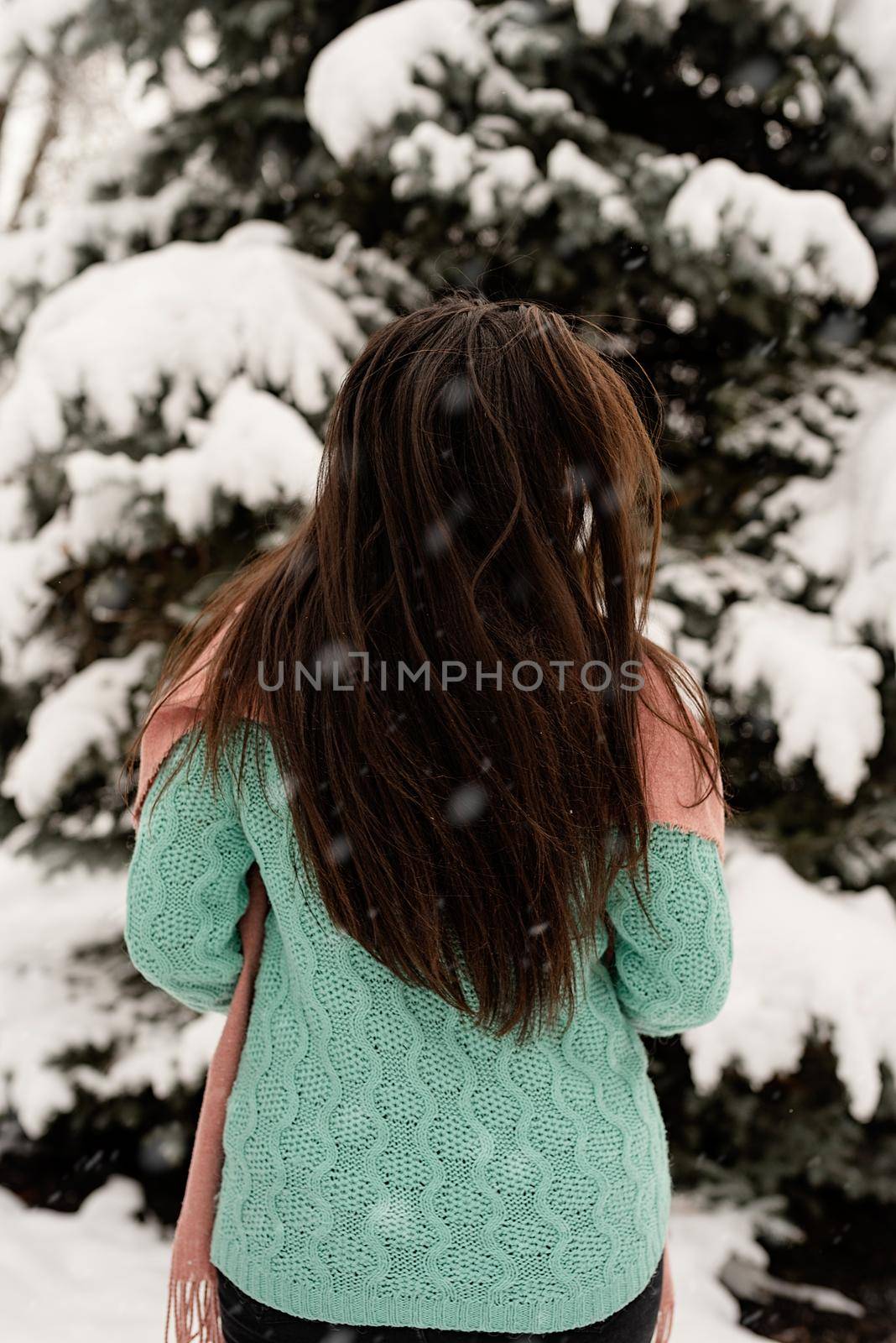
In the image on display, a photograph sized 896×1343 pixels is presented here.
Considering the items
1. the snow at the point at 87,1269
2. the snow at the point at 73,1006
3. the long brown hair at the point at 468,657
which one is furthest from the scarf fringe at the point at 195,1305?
the snow at the point at 87,1269

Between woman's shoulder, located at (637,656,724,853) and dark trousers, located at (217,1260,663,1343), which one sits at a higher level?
woman's shoulder, located at (637,656,724,853)

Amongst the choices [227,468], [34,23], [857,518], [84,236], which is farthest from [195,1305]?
[34,23]

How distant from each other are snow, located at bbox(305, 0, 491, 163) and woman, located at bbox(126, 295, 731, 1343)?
1.77m

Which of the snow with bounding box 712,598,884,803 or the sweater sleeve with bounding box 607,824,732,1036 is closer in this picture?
the sweater sleeve with bounding box 607,824,732,1036

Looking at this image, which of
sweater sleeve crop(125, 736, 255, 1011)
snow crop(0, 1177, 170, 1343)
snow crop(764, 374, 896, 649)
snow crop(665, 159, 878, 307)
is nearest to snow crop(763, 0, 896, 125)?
snow crop(665, 159, 878, 307)

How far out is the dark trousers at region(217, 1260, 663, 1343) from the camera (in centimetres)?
124

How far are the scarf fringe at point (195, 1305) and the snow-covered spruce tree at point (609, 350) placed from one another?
1.18m

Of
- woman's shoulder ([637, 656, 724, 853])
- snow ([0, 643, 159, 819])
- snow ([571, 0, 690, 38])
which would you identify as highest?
snow ([571, 0, 690, 38])

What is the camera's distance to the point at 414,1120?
121cm

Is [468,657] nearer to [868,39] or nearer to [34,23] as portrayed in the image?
[868,39]

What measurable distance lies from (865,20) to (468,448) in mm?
2691

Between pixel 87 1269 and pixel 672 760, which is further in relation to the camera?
pixel 87 1269

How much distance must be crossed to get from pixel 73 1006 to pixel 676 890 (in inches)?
94.9

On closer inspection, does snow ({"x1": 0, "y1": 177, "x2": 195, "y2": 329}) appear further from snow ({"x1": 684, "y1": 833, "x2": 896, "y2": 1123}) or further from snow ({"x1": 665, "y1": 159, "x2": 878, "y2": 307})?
snow ({"x1": 684, "y1": 833, "x2": 896, "y2": 1123})
